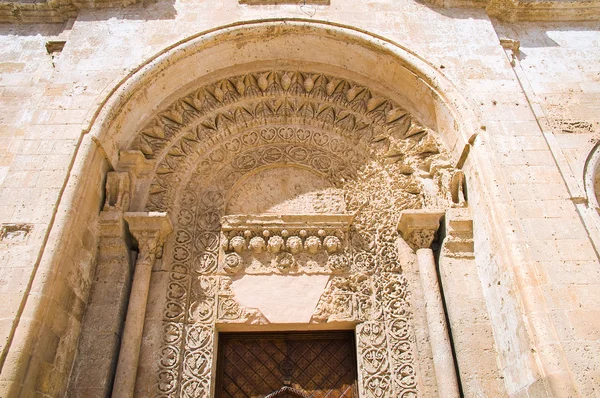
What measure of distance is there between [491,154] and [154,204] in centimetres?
347

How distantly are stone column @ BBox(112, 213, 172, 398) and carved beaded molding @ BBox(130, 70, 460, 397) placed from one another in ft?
0.78

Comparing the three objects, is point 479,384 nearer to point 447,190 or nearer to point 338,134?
point 447,190

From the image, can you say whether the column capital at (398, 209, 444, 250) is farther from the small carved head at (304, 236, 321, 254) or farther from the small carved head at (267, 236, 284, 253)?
the small carved head at (267, 236, 284, 253)

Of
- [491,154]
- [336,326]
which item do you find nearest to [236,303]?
[336,326]

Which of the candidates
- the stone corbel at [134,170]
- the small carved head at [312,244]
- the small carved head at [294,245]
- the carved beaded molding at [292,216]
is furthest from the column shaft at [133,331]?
the small carved head at [312,244]

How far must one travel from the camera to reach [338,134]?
5852mm

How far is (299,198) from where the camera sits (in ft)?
18.1

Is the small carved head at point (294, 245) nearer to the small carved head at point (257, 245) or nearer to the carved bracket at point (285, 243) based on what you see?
the carved bracket at point (285, 243)

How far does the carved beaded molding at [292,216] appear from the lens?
4.51 metres

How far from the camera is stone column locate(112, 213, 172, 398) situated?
4082 mm

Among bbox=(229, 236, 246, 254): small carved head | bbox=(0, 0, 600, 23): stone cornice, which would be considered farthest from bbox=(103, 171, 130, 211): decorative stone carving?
bbox=(0, 0, 600, 23): stone cornice

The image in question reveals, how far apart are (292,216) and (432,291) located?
1.62 m

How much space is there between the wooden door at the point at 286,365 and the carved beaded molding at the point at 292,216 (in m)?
0.28

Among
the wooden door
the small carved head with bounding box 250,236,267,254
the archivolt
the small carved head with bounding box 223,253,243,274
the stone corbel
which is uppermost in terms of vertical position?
the archivolt
